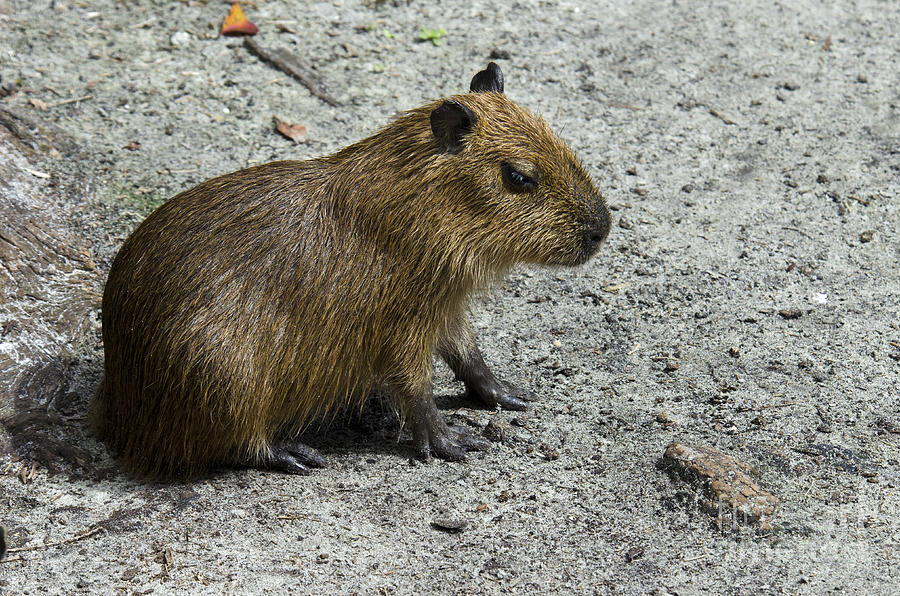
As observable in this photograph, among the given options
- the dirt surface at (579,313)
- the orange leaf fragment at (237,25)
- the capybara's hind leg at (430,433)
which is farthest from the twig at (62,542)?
the orange leaf fragment at (237,25)

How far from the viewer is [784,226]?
572cm

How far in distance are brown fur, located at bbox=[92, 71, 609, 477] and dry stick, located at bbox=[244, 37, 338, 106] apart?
2526 mm

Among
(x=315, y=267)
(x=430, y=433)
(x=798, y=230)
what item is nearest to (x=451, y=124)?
(x=315, y=267)

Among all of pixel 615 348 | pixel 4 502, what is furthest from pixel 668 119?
pixel 4 502

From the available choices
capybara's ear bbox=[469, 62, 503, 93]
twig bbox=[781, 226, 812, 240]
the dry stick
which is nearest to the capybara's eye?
capybara's ear bbox=[469, 62, 503, 93]

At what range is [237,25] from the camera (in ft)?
22.8

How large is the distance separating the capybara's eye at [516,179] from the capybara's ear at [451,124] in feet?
0.67

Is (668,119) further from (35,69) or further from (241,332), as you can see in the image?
(35,69)

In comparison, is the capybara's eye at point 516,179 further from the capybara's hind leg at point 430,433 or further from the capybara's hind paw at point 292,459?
the capybara's hind paw at point 292,459

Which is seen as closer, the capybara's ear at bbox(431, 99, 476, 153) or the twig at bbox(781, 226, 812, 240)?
the capybara's ear at bbox(431, 99, 476, 153)

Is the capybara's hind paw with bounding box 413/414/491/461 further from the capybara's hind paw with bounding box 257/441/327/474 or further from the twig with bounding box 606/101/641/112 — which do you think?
the twig with bounding box 606/101/641/112

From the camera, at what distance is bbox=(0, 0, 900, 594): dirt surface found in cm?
370

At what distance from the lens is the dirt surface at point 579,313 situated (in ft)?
12.1

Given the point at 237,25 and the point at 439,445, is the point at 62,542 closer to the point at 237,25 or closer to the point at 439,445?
the point at 439,445
